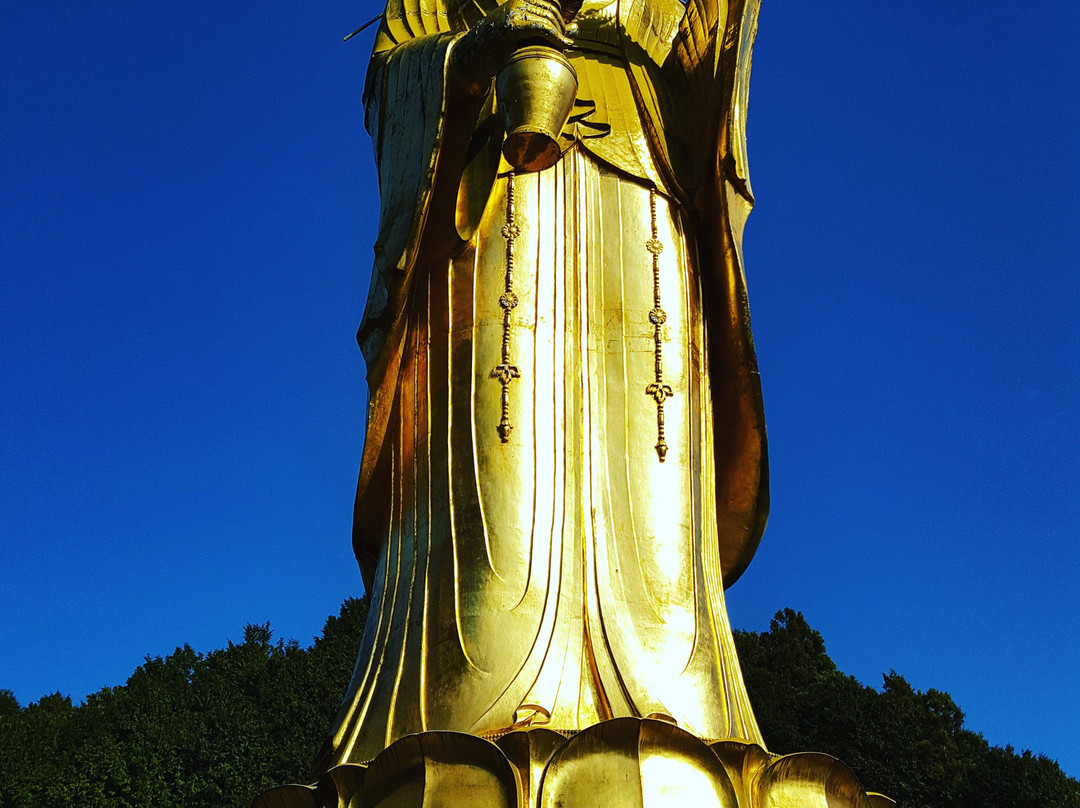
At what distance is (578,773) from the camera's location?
357 cm

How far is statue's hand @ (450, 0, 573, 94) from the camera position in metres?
4.64

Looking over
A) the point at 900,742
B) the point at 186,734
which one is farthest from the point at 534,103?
the point at 900,742

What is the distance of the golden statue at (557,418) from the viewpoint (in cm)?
390

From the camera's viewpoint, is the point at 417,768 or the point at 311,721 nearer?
the point at 417,768

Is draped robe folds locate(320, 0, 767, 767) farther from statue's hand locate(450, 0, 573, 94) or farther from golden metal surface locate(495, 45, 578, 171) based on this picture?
golden metal surface locate(495, 45, 578, 171)

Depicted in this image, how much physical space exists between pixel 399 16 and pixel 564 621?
3056mm

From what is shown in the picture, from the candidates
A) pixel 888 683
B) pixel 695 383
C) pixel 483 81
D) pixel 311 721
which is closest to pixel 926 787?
pixel 888 683

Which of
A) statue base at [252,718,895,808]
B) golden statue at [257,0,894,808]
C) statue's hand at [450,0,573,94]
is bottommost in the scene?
statue base at [252,718,895,808]

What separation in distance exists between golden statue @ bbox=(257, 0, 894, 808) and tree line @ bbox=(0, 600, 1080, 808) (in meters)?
9.28

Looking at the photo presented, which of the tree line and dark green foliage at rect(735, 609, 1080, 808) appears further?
dark green foliage at rect(735, 609, 1080, 808)

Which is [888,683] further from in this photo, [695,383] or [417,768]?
[417,768]

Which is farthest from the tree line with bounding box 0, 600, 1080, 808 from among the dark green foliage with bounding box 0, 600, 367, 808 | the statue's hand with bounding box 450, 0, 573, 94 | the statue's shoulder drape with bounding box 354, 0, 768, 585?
the statue's hand with bounding box 450, 0, 573, 94

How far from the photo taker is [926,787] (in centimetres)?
1400

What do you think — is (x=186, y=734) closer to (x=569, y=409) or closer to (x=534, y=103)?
(x=569, y=409)
